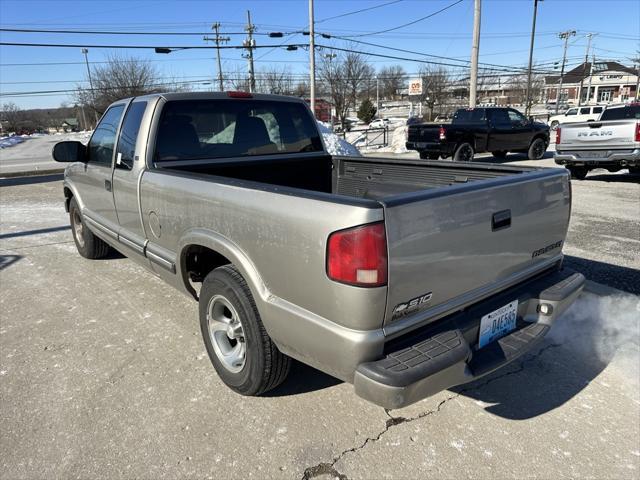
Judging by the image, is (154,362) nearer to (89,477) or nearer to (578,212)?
(89,477)

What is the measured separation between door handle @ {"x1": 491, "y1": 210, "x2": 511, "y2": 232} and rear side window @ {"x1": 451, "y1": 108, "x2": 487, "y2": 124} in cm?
1369

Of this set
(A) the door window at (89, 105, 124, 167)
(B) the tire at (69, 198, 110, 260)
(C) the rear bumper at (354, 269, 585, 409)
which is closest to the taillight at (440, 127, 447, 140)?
(B) the tire at (69, 198, 110, 260)

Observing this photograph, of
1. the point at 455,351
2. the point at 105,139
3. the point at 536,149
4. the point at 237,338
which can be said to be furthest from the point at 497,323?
the point at 536,149

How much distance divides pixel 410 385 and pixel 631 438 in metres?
1.47

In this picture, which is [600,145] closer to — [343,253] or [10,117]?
[343,253]

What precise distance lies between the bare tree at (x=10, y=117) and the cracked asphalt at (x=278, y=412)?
116m

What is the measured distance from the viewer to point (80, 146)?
4.65 meters

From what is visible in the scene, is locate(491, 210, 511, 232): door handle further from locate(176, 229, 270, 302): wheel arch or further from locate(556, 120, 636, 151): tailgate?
locate(556, 120, 636, 151): tailgate

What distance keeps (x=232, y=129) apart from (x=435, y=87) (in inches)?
2715

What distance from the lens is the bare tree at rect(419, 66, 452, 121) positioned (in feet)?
220

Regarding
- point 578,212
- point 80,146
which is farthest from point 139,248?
point 578,212

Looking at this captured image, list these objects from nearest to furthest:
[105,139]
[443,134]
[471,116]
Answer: [105,139], [443,134], [471,116]

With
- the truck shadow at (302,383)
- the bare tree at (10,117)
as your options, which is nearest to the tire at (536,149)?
the truck shadow at (302,383)

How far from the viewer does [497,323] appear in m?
2.53
